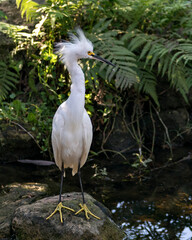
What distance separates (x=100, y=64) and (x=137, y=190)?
176 centimetres

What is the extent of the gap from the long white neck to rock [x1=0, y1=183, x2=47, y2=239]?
1.04 meters

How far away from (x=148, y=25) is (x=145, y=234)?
131 inches

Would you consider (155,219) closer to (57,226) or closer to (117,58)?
(57,226)

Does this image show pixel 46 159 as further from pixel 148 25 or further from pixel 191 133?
pixel 148 25

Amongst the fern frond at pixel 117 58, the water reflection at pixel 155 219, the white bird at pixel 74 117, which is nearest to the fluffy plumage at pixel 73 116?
the white bird at pixel 74 117

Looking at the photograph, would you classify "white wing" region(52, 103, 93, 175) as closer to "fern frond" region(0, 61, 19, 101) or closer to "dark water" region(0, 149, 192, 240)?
"dark water" region(0, 149, 192, 240)

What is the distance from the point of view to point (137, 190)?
416 cm

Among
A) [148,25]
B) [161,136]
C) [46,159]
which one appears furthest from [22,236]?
[148,25]

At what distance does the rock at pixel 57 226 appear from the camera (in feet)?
9.84

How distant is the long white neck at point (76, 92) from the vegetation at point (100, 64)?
1343mm

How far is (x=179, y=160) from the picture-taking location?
4.88 m

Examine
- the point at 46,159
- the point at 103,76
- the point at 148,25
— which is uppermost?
the point at 148,25

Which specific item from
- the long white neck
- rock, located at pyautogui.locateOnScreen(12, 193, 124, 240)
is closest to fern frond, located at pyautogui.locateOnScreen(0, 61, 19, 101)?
the long white neck

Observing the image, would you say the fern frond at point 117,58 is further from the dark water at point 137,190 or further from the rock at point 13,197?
the rock at point 13,197
